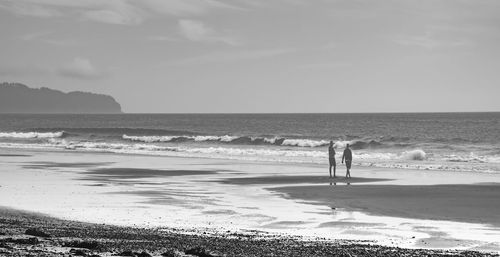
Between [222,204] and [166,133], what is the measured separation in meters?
75.5

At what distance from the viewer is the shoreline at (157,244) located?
432 inches

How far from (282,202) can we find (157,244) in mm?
8802

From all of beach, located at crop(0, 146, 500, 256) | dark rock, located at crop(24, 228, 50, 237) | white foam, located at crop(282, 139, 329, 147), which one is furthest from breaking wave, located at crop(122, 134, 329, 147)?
dark rock, located at crop(24, 228, 50, 237)

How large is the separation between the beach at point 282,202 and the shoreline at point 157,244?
0.58m

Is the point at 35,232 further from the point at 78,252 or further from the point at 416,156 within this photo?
the point at 416,156

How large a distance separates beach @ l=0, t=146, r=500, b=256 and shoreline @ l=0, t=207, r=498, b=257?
58cm

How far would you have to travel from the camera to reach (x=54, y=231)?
520 inches

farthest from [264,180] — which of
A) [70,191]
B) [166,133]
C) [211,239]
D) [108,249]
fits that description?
[166,133]

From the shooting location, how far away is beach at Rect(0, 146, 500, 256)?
14664mm

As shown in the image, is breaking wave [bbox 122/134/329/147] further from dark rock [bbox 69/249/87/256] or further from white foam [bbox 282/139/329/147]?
dark rock [bbox 69/249/87/256]

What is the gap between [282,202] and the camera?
66.9 ft

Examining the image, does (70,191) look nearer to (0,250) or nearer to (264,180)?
(264,180)

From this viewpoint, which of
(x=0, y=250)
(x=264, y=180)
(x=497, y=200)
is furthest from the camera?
(x=264, y=180)

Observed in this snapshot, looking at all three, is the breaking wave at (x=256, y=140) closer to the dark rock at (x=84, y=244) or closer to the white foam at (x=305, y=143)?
the white foam at (x=305, y=143)
